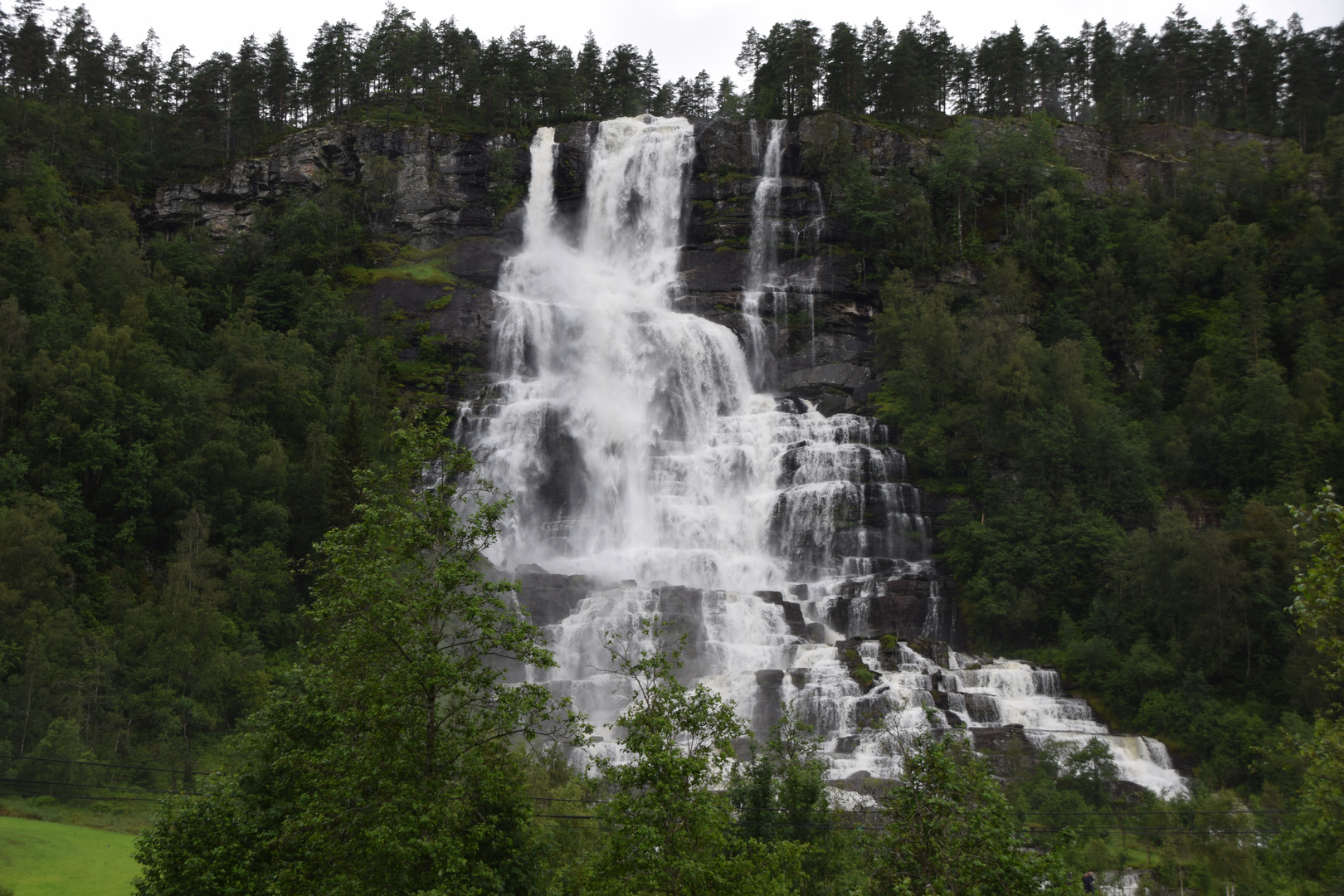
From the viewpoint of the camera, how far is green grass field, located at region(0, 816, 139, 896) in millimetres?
22156

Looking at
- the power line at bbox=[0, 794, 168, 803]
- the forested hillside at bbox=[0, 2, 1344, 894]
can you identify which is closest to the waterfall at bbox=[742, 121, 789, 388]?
the forested hillside at bbox=[0, 2, 1344, 894]

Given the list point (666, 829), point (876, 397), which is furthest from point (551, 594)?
point (666, 829)

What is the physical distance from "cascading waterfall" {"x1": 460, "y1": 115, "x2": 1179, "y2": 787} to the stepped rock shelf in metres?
0.14

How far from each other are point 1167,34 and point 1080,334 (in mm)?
45998

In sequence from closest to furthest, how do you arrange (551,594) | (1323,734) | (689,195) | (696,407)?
1. (1323,734)
2. (551,594)
3. (696,407)
4. (689,195)

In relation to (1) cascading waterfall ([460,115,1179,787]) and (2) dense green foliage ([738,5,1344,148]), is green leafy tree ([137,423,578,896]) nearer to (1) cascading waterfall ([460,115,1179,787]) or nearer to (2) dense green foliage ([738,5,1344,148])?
(1) cascading waterfall ([460,115,1179,787])

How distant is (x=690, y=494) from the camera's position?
55688 mm

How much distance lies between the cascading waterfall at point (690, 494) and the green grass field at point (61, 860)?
1839 cm

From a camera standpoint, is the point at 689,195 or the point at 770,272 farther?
the point at 689,195

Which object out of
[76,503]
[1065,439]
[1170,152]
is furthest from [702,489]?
[1170,152]

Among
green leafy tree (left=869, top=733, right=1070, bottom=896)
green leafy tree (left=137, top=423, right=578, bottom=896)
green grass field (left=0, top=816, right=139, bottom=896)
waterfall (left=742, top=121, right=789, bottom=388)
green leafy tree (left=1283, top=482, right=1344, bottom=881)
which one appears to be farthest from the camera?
waterfall (left=742, top=121, right=789, bottom=388)

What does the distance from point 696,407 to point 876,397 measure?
39.1 feet

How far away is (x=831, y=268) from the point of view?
6925 cm

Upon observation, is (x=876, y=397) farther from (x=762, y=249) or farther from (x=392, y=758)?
(x=392, y=758)
